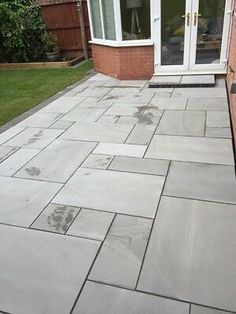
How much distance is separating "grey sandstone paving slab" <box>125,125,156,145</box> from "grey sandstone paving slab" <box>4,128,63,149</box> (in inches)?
35.3

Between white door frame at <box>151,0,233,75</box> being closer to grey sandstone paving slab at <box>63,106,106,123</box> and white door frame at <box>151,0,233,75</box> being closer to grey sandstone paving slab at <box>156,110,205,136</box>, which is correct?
grey sandstone paving slab at <box>156,110,205,136</box>

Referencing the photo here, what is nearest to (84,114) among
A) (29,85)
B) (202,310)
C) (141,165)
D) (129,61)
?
(141,165)

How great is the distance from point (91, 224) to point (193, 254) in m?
0.70

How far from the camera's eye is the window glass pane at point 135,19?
16.0 ft

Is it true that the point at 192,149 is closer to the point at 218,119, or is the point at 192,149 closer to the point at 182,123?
the point at 182,123

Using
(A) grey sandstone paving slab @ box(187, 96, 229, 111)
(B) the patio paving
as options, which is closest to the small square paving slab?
(B) the patio paving

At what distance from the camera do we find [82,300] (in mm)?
1467

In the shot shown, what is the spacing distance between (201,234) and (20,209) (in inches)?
51.9

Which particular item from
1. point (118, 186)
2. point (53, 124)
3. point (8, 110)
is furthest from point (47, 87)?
point (118, 186)

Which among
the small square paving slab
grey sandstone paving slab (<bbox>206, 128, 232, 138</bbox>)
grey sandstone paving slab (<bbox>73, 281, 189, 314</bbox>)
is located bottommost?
grey sandstone paving slab (<bbox>73, 281, 189, 314</bbox>)

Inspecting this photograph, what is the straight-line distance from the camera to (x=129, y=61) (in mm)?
5387

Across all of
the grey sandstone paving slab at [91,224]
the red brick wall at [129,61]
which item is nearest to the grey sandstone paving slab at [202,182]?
the grey sandstone paving slab at [91,224]

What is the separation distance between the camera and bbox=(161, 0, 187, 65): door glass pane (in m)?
4.77

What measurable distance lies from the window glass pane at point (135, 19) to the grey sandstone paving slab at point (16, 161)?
317cm
